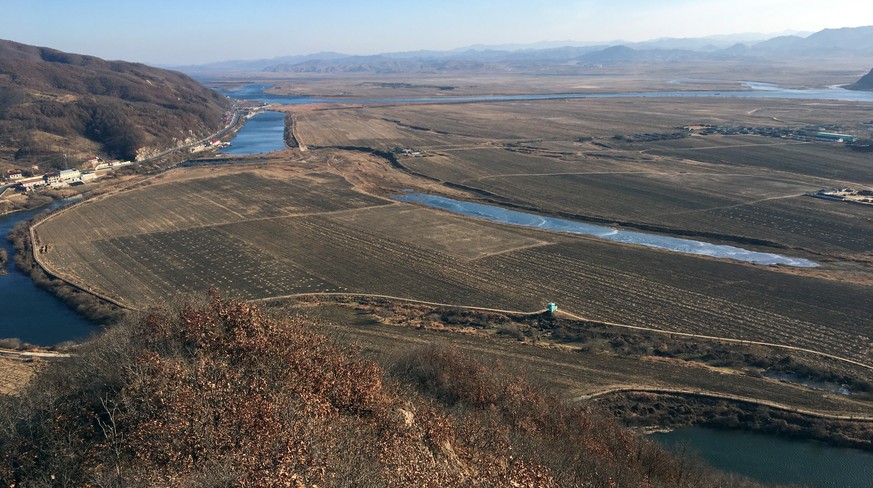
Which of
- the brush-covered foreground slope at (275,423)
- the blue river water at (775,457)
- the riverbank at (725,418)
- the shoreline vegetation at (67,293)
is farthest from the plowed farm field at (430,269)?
the brush-covered foreground slope at (275,423)

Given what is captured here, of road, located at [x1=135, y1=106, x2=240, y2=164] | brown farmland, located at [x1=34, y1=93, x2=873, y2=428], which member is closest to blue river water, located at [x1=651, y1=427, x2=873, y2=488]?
brown farmland, located at [x1=34, y1=93, x2=873, y2=428]

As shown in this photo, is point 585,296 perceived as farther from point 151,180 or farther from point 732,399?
point 151,180

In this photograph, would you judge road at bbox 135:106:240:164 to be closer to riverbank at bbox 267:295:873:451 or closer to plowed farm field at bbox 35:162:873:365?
A: plowed farm field at bbox 35:162:873:365

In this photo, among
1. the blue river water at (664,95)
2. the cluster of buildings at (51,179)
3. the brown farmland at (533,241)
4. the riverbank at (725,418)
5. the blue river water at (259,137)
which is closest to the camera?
the riverbank at (725,418)

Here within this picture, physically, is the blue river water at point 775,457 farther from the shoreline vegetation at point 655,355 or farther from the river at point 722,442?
the shoreline vegetation at point 655,355

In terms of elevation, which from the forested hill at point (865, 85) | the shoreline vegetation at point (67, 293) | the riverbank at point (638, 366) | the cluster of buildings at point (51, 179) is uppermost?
the forested hill at point (865, 85)

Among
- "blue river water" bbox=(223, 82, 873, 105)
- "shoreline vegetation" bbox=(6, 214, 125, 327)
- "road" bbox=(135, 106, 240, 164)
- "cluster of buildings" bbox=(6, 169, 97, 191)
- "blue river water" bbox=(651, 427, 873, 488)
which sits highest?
"blue river water" bbox=(223, 82, 873, 105)
